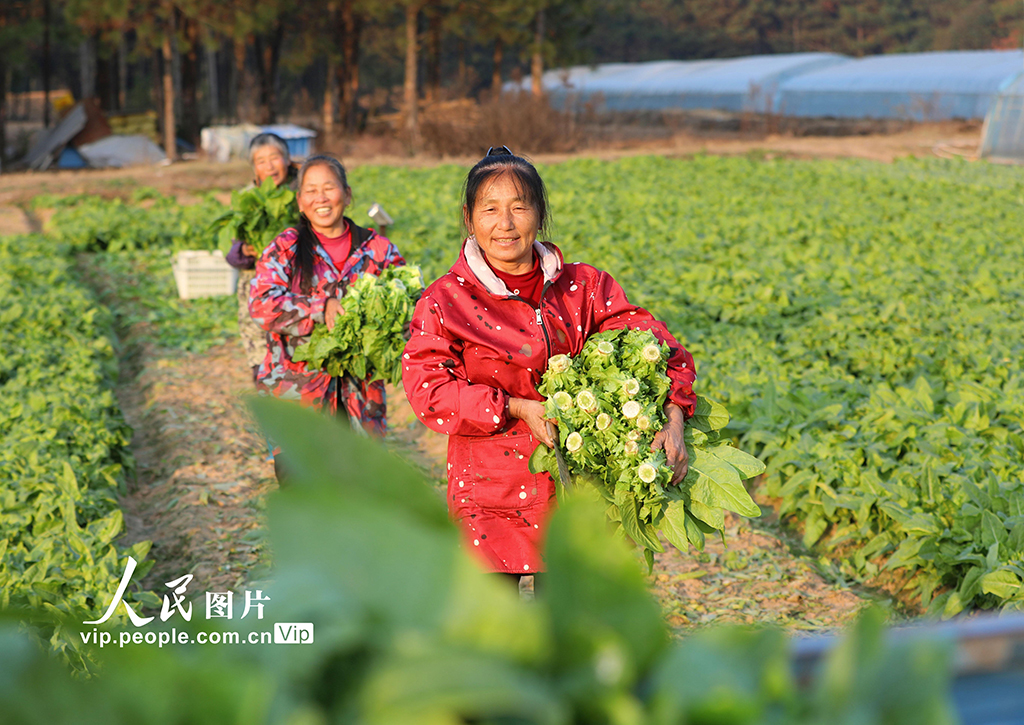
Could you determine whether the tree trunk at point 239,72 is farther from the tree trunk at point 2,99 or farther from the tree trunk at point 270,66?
the tree trunk at point 2,99

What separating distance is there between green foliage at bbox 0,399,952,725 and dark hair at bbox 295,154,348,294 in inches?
140

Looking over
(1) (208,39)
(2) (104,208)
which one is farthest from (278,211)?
(1) (208,39)

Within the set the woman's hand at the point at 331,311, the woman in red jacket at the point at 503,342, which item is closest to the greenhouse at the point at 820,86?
the woman's hand at the point at 331,311

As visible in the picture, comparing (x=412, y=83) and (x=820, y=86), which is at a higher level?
(x=820, y=86)

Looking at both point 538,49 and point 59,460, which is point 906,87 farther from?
point 59,460

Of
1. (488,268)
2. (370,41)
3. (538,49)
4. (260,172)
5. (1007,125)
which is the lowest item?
(488,268)

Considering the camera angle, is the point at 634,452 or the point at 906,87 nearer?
the point at 634,452

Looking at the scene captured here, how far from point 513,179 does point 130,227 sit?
11426 mm

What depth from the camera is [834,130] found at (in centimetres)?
3269

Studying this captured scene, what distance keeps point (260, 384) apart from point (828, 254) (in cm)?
728

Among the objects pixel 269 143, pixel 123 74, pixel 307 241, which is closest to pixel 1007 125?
pixel 269 143

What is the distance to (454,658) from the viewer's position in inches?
23.5

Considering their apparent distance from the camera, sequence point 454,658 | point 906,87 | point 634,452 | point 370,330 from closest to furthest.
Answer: point 454,658 → point 634,452 → point 370,330 → point 906,87

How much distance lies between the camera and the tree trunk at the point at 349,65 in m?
29.3
